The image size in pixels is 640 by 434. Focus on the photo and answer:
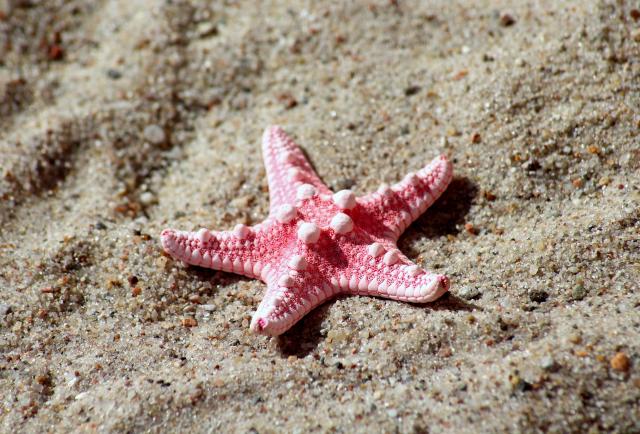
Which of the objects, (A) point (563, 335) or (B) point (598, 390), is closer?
(B) point (598, 390)

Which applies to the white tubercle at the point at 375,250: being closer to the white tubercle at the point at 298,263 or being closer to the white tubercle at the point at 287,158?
the white tubercle at the point at 298,263

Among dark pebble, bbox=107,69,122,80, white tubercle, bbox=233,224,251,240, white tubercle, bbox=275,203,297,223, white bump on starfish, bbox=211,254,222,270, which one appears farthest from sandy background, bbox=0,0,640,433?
white tubercle, bbox=275,203,297,223

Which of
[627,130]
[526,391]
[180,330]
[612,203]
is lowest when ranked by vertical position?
[180,330]

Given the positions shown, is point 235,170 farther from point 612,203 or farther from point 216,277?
point 612,203

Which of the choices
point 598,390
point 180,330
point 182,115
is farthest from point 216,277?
point 598,390

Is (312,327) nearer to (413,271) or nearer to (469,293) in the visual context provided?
(413,271)

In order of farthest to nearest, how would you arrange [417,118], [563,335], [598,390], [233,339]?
[417,118] < [233,339] < [563,335] < [598,390]

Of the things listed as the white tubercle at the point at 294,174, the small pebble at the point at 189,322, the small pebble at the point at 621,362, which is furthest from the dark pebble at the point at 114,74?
the small pebble at the point at 621,362

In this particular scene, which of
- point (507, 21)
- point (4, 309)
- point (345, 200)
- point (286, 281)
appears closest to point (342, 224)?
point (345, 200)
